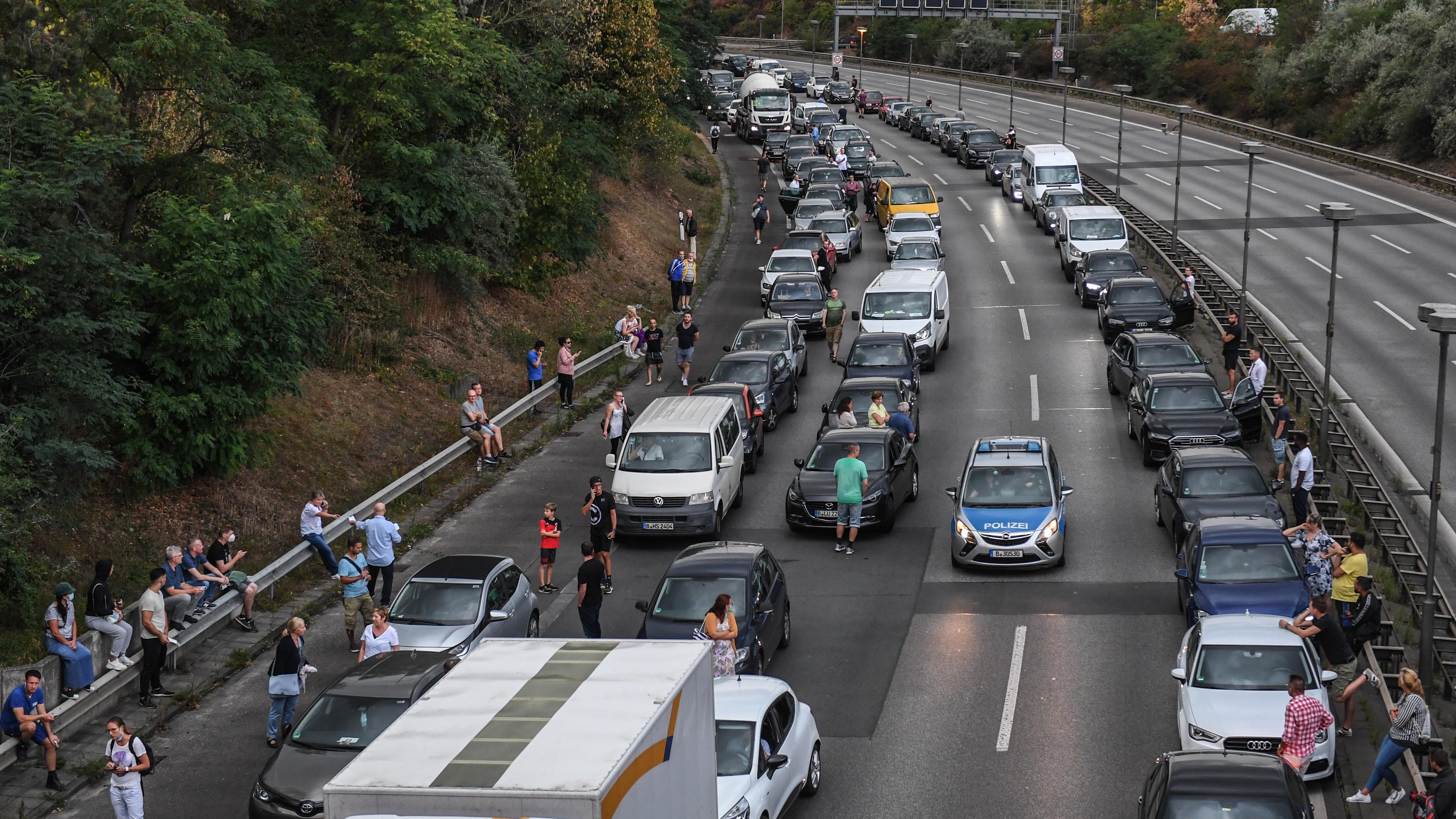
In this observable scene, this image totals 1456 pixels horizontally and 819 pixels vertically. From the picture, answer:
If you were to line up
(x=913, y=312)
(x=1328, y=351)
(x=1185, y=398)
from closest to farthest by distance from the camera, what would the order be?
(x=1328, y=351) < (x=1185, y=398) < (x=913, y=312)

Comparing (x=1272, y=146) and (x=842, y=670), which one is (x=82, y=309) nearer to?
(x=842, y=670)

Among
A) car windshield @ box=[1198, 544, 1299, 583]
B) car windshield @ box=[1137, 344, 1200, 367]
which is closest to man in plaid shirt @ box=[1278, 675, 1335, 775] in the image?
car windshield @ box=[1198, 544, 1299, 583]

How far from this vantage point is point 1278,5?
3819 inches

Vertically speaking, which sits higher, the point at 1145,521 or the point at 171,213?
the point at 171,213

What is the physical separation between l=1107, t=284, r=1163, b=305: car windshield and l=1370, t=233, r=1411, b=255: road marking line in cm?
1389

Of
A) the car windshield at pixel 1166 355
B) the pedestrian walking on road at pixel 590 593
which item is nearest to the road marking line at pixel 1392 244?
the car windshield at pixel 1166 355

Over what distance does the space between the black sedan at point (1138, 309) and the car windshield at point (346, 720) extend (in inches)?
903

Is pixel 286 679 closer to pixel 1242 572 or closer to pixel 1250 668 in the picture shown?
pixel 1250 668

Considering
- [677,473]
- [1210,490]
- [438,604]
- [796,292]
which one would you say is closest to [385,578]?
[438,604]

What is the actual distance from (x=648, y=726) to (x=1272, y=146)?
65103 millimetres

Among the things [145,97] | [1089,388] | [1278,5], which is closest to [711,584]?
[145,97]

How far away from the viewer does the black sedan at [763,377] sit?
27797 mm

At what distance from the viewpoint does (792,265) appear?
1526 inches

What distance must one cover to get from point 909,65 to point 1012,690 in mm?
90291
